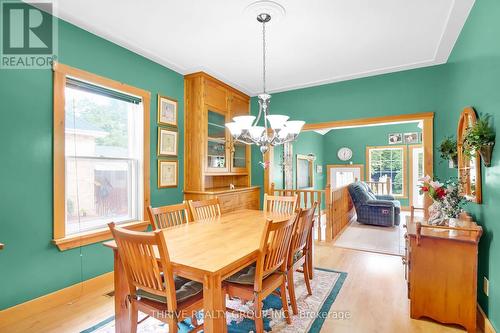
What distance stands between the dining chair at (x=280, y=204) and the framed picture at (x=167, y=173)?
1364 mm

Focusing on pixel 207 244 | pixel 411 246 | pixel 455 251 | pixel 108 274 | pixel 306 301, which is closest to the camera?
pixel 207 244

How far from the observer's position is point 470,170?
7.70 ft

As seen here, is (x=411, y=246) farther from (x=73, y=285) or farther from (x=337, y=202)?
(x=73, y=285)

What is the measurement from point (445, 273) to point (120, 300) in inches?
101

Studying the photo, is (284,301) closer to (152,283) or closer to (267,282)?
(267,282)

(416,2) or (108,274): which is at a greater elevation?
(416,2)

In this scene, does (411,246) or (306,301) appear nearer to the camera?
(411,246)

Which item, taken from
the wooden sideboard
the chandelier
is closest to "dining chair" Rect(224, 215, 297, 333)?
the chandelier

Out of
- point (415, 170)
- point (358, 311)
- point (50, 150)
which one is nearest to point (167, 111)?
point (50, 150)

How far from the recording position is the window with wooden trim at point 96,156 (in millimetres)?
2498

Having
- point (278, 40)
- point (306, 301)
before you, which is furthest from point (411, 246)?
point (278, 40)

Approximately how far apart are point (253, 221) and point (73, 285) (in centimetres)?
191

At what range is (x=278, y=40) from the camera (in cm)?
294

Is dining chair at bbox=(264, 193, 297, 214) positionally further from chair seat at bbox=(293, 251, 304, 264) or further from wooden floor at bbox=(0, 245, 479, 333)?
wooden floor at bbox=(0, 245, 479, 333)
